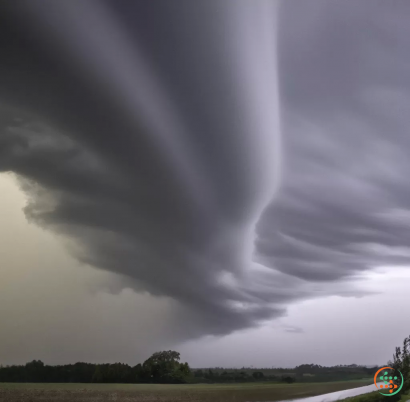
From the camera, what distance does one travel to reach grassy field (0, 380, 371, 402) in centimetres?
332

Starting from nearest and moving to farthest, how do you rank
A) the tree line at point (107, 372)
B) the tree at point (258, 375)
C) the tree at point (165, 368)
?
the tree line at point (107, 372)
the tree at point (165, 368)
the tree at point (258, 375)

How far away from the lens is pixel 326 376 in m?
3.94

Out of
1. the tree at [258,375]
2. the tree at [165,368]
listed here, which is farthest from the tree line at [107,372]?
the tree at [258,375]

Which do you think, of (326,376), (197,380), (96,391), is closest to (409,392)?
(326,376)

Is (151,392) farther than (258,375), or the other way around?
(258,375)

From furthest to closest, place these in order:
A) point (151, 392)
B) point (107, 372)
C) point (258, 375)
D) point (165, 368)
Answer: point (258, 375), point (165, 368), point (107, 372), point (151, 392)

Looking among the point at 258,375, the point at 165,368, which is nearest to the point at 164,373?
the point at 165,368

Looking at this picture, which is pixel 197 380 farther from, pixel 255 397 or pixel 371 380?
pixel 371 380

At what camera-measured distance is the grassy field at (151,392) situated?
3.32 metres

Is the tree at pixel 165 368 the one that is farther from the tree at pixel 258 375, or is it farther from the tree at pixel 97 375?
the tree at pixel 258 375

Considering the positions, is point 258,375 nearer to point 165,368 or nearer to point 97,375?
point 165,368

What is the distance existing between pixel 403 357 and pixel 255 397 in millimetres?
1587

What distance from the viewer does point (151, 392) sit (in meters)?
3.42

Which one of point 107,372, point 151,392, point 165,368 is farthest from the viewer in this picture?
point 165,368
